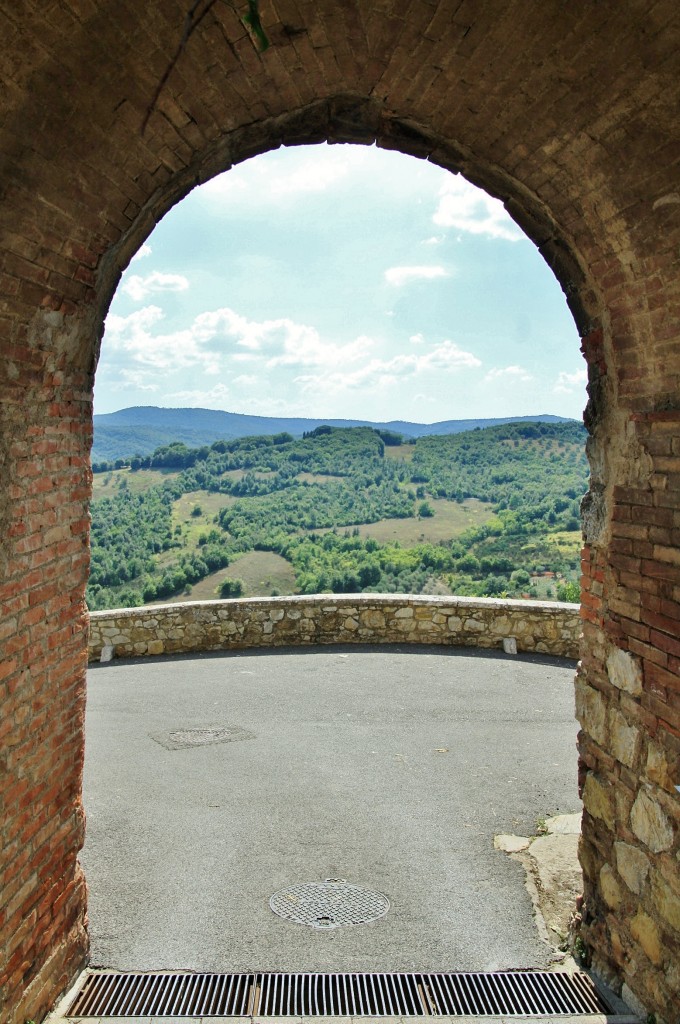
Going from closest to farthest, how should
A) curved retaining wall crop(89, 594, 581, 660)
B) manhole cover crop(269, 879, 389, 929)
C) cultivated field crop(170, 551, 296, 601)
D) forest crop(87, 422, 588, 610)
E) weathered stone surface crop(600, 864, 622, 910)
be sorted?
weathered stone surface crop(600, 864, 622, 910), manhole cover crop(269, 879, 389, 929), curved retaining wall crop(89, 594, 581, 660), forest crop(87, 422, 588, 610), cultivated field crop(170, 551, 296, 601)

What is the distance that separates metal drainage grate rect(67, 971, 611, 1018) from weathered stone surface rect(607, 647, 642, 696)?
156 centimetres

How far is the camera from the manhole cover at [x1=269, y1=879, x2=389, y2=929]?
13.6 ft

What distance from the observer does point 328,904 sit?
4277 millimetres

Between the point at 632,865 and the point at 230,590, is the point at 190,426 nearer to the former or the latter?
the point at 230,590

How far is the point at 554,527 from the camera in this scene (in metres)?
28.0

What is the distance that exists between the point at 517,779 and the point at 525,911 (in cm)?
189

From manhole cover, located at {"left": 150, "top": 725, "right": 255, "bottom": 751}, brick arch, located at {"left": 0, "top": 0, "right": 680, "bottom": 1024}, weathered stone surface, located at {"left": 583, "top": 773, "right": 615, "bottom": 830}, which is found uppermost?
brick arch, located at {"left": 0, "top": 0, "right": 680, "bottom": 1024}

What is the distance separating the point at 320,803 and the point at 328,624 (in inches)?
197

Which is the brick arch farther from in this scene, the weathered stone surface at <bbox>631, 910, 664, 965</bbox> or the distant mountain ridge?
the distant mountain ridge

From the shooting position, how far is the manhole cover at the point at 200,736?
7023 mm

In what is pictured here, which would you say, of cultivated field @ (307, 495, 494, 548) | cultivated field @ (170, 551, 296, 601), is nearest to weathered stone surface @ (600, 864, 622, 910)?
cultivated field @ (170, 551, 296, 601)

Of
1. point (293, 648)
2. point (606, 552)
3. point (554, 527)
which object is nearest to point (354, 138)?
point (606, 552)

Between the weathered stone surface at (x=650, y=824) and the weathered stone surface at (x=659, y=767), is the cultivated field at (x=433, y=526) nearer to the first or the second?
the weathered stone surface at (x=650, y=824)

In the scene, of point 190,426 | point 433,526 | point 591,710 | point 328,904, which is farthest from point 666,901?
point 190,426
